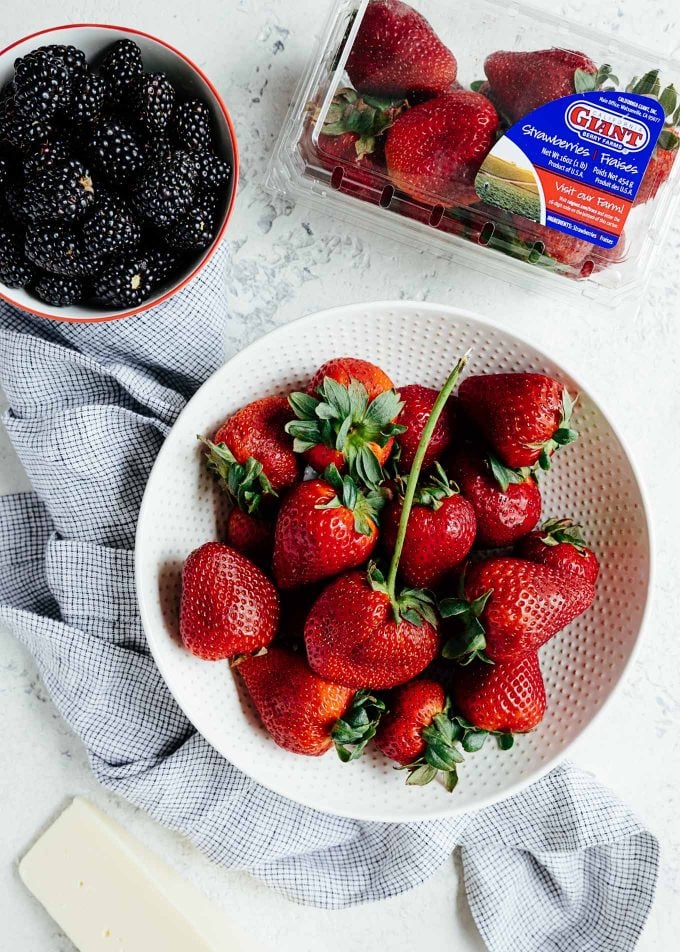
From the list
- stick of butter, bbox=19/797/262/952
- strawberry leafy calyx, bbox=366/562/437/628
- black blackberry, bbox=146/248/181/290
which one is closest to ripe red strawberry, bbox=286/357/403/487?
strawberry leafy calyx, bbox=366/562/437/628

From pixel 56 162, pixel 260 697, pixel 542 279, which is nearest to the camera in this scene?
pixel 56 162

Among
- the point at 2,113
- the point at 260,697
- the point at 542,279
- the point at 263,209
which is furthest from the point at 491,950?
the point at 2,113

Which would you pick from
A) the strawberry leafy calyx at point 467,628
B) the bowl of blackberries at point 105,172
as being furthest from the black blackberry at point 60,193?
the strawberry leafy calyx at point 467,628

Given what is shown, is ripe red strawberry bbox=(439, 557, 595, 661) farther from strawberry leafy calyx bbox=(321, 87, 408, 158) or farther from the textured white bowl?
strawberry leafy calyx bbox=(321, 87, 408, 158)

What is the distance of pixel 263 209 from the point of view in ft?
3.60

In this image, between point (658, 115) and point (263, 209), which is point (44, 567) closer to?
point (263, 209)

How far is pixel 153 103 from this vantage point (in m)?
0.89

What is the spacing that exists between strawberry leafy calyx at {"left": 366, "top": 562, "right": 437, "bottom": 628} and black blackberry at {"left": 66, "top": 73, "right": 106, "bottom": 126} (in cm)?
55

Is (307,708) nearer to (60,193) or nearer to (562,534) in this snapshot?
(562,534)

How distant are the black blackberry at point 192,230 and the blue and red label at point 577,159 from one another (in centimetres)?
32

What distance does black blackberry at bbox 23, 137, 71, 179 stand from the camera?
0.85 m

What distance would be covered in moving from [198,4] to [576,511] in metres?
0.81

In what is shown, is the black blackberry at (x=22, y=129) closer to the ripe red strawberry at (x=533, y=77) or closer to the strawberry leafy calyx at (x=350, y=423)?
the strawberry leafy calyx at (x=350, y=423)

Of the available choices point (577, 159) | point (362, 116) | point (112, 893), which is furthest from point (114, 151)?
point (112, 893)
